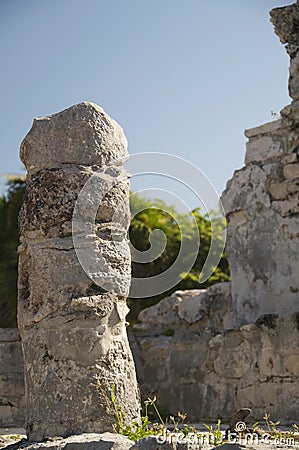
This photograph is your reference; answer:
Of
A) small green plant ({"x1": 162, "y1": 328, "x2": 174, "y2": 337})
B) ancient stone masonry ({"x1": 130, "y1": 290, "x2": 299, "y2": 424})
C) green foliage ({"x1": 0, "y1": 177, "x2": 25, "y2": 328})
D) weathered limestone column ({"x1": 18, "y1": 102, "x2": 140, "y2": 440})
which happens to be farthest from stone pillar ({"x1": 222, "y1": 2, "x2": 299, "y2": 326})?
green foliage ({"x1": 0, "y1": 177, "x2": 25, "y2": 328})

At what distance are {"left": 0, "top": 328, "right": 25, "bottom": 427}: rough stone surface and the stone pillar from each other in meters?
2.04

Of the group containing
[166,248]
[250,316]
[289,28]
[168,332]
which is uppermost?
[289,28]

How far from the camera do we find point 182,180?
15.1 ft

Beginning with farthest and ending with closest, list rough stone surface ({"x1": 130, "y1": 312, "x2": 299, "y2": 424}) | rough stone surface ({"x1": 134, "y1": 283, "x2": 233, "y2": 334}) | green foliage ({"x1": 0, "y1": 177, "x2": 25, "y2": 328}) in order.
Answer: green foliage ({"x1": 0, "y1": 177, "x2": 25, "y2": 328}), rough stone surface ({"x1": 134, "y1": 283, "x2": 233, "y2": 334}), rough stone surface ({"x1": 130, "y1": 312, "x2": 299, "y2": 424})

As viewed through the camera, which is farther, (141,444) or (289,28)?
(289,28)

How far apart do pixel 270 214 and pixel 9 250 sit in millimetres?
9949

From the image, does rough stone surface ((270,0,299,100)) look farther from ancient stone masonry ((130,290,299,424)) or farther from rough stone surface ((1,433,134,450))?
rough stone surface ((1,433,134,450))

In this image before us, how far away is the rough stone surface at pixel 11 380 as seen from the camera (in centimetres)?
641

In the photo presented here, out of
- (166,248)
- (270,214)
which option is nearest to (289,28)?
(270,214)

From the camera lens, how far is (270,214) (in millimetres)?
6496

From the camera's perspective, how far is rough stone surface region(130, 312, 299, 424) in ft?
18.9

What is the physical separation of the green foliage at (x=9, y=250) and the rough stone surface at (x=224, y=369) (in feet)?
27.2

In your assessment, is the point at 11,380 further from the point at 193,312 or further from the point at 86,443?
the point at 86,443

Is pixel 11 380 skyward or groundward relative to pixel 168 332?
groundward
